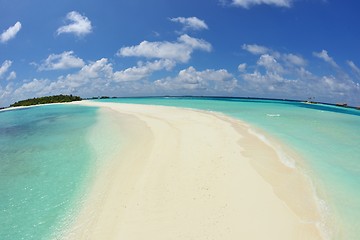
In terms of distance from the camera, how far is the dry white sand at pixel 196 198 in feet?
19.4

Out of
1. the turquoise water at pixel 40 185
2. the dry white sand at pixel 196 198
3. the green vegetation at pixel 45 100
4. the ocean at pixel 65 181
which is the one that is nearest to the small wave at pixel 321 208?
the ocean at pixel 65 181

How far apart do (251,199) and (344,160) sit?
23.1 feet

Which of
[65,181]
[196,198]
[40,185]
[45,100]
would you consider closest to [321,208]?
[196,198]

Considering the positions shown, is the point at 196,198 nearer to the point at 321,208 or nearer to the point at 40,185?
the point at 321,208

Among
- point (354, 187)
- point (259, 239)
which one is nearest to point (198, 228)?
point (259, 239)

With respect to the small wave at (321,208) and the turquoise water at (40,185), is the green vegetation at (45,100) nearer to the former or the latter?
the turquoise water at (40,185)

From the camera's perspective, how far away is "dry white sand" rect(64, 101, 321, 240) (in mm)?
5926

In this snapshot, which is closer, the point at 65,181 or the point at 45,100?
the point at 65,181

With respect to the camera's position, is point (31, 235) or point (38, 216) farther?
point (38, 216)

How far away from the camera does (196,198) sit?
730 centimetres

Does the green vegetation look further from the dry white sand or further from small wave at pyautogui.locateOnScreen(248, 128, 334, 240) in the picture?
small wave at pyautogui.locateOnScreen(248, 128, 334, 240)

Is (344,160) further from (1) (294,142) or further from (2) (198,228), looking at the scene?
(2) (198,228)

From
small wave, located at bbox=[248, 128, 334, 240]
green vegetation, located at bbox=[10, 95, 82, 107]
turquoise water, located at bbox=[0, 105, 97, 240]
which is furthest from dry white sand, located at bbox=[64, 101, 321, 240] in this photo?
green vegetation, located at bbox=[10, 95, 82, 107]

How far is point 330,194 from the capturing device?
8070 mm
